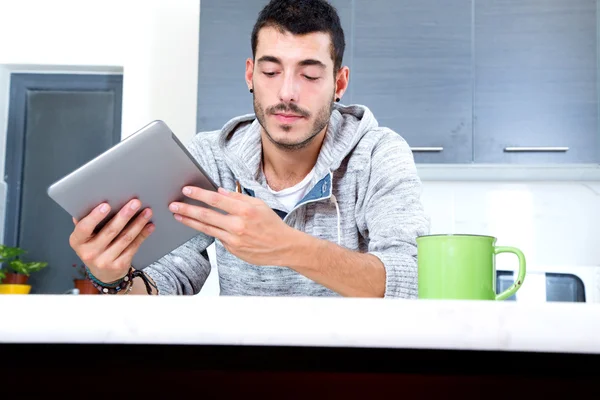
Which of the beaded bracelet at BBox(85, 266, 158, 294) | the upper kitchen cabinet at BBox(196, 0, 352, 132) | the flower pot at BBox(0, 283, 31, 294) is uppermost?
the upper kitchen cabinet at BBox(196, 0, 352, 132)

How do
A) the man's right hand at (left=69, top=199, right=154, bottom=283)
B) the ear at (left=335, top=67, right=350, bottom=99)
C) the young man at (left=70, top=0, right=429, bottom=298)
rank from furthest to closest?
the ear at (left=335, top=67, right=350, bottom=99), the young man at (left=70, top=0, right=429, bottom=298), the man's right hand at (left=69, top=199, right=154, bottom=283)

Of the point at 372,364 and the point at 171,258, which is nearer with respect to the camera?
the point at 372,364

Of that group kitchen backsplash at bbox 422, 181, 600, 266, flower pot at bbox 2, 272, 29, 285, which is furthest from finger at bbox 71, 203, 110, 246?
kitchen backsplash at bbox 422, 181, 600, 266

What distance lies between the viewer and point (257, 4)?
107 inches

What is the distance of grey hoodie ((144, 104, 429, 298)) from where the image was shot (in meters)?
1.47

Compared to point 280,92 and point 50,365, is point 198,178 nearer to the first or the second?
point 280,92

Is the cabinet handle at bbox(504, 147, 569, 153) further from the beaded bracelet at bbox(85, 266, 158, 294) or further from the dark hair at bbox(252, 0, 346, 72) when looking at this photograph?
the beaded bracelet at bbox(85, 266, 158, 294)

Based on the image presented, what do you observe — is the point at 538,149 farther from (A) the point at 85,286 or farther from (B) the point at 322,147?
(A) the point at 85,286

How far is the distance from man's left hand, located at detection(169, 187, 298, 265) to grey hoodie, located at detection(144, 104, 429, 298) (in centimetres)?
31

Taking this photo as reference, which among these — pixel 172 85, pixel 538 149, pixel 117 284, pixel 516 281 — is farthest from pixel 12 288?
pixel 516 281

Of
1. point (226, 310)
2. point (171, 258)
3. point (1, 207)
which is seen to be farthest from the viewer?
point (1, 207)

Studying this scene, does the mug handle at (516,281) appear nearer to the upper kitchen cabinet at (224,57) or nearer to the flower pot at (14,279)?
the upper kitchen cabinet at (224,57)

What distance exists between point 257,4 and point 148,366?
7.71ft

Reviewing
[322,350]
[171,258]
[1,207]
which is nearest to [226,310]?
[322,350]
